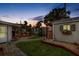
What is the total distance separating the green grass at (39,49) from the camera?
9.38 feet

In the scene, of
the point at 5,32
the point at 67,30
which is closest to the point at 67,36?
the point at 67,30

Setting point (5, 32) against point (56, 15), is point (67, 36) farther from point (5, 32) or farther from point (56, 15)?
point (5, 32)

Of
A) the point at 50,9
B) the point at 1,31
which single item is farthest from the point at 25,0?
the point at 1,31

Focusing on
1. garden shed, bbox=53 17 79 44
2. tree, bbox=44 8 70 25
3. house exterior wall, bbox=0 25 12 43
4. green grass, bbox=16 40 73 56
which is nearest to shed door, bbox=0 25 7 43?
house exterior wall, bbox=0 25 12 43

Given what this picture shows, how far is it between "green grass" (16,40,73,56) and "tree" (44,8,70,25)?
41 cm

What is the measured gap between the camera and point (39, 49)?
9.46 feet

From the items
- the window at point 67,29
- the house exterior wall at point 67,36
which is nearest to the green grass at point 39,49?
the house exterior wall at point 67,36

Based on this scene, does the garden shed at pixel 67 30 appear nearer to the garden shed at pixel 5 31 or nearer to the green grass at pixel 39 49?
the green grass at pixel 39 49

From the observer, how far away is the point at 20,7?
2826mm

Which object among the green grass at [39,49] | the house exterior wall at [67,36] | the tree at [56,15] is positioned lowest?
the green grass at [39,49]

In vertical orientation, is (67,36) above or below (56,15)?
below

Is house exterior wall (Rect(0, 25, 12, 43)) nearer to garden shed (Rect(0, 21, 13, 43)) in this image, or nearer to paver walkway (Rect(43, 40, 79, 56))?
garden shed (Rect(0, 21, 13, 43))

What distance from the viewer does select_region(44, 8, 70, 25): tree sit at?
284 cm

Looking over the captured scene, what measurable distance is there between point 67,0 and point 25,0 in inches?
27.7
